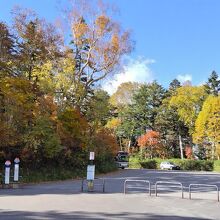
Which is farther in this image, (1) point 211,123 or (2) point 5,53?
(1) point 211,123

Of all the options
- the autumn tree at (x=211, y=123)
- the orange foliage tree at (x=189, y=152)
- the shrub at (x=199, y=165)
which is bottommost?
the shrub at (x=199, y=165)

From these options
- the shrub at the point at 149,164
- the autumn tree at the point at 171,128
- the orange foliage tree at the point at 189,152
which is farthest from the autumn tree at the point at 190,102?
the shrub at the point at 149,164

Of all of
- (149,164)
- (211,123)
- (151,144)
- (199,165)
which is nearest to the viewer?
(199,165)

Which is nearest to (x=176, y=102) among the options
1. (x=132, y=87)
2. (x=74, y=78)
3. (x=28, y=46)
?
(x=132, y=87)

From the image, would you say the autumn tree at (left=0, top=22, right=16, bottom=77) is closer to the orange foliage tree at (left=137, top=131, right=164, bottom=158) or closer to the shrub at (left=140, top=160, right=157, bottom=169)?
the shrub at (left=140, top=160, right=157, bottom=169)

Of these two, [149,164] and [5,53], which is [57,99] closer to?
[5,53]

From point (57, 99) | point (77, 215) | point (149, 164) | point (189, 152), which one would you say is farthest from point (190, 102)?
point (77, 215)

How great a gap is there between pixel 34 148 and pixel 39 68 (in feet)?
26.5

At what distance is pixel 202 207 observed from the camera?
13.4 m

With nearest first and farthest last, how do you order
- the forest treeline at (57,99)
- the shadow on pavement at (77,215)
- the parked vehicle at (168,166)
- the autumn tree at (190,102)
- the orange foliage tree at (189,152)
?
the shadow on pavement at (77,215)
the forest treeline at (57,99)
the parked vehicle at (168,166)
the autumn tree at (190,102)
the orange foliage tree at (189,152)

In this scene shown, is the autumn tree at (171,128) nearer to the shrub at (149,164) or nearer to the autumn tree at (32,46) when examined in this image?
the shrub at (149,164)

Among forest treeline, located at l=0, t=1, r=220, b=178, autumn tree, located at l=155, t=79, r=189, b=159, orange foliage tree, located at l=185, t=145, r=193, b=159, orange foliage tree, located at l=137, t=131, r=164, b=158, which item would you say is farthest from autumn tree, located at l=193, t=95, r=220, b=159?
autumn tree, located at l=155, t=79, r=189, b=159

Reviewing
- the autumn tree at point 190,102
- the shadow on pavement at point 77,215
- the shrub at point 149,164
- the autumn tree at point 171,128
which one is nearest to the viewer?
the shadow on pavement at point 77,215

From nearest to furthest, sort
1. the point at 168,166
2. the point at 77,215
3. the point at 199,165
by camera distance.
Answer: the point at 77,215 < the point at 199,165 < the point at 168,166
